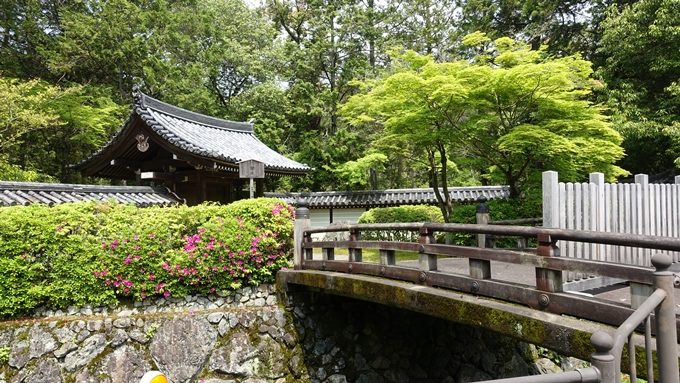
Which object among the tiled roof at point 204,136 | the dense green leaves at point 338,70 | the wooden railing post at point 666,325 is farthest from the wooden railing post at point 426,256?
the tiled roof at point 204,136

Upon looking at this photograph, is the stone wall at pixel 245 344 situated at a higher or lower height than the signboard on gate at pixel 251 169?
lower

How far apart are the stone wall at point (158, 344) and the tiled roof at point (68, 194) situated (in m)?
2.71

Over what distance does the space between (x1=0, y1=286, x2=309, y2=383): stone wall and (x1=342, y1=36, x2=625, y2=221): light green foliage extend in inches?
269

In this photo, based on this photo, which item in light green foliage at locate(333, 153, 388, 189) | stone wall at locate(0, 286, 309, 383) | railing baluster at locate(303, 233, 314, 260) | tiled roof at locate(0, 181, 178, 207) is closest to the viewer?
stone wall at locate(0, 286, 309, 383)

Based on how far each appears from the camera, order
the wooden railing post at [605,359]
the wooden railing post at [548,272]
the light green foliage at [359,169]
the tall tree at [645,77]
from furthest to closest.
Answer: the light green foliage at [359,169] → the tall tree at [645,77] → the wooden railing post at [548,272] → the wooden railing post at [605,359]

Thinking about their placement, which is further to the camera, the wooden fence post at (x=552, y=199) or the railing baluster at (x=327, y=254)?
the railing baluster at (x=327, y=254)

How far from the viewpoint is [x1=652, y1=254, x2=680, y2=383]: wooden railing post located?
7.55ft

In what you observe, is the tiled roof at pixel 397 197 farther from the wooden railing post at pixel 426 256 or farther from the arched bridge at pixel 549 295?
the wooden railing post at pixel 426 256

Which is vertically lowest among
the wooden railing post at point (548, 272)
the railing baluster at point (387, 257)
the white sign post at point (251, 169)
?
the railing baluster at point (387, 257)

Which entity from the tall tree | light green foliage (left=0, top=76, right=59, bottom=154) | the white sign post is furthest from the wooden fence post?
light green foliage (left=0, top=76, right=59, bottom=154)

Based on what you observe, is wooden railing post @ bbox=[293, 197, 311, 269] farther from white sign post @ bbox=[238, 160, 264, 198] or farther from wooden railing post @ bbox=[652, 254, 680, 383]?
wooden railing post @ bbox=[652, 254, 680, 383]

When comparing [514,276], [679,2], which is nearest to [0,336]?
[514,276]

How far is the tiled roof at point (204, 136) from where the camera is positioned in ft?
35.5

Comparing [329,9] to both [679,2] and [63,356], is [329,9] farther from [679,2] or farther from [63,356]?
[63,356]
